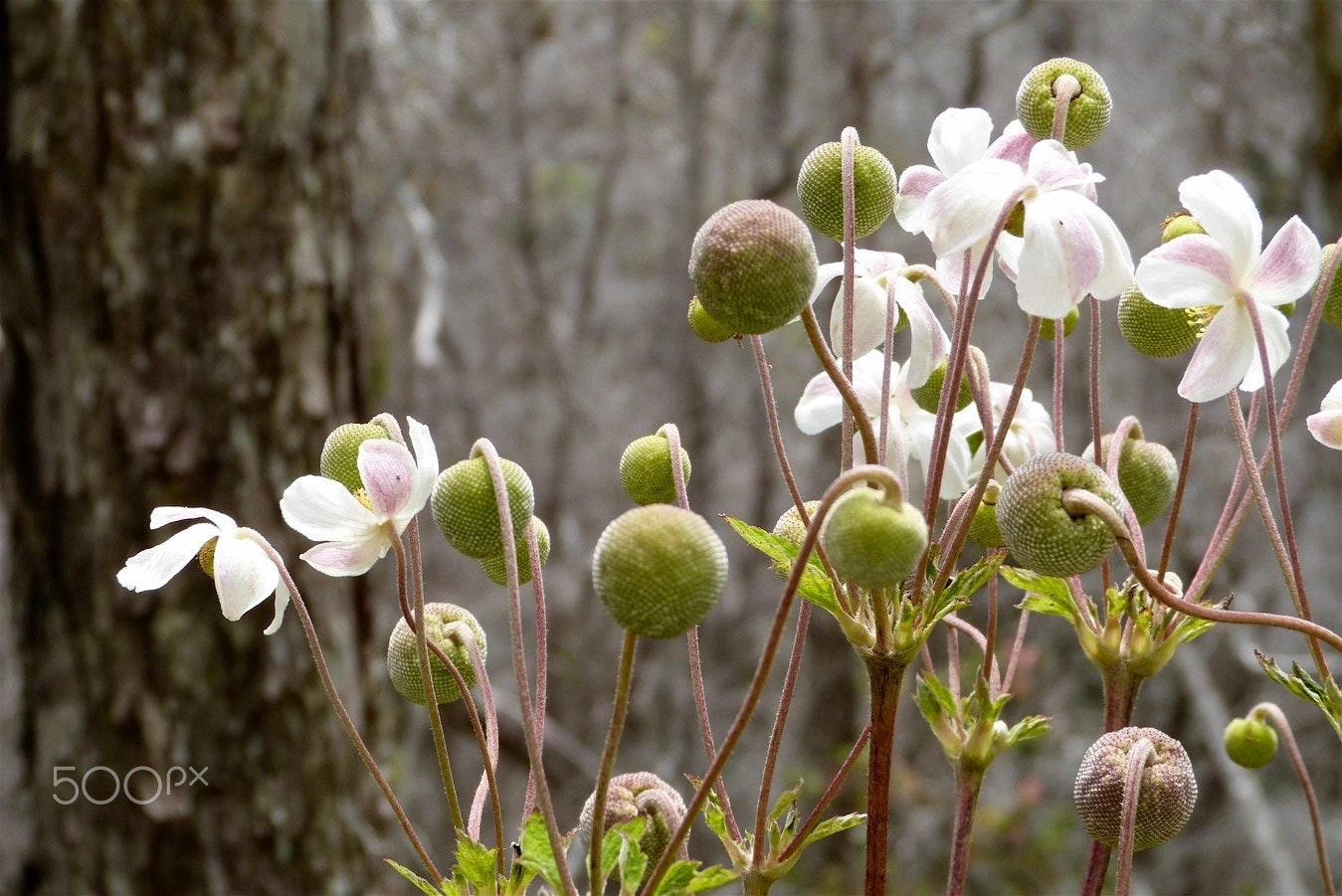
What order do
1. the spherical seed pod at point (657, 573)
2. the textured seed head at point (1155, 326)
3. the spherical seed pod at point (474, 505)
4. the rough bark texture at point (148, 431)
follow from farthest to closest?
the rough bark texture at point (148, 431), the textured seed head at point (1155, 326), the spherical seed pod at point (474, 505), the spherical seed pod at point (657, 573)

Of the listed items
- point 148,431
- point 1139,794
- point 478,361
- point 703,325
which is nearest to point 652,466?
point 703,325

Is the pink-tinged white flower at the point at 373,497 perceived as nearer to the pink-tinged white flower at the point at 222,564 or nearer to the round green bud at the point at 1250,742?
the pink-tinged white flower at the point at 222,564

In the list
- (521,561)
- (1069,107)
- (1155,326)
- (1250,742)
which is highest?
(1069,107)

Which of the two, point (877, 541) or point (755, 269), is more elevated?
point (755, 269)

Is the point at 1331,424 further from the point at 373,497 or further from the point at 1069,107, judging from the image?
the point at 373,497

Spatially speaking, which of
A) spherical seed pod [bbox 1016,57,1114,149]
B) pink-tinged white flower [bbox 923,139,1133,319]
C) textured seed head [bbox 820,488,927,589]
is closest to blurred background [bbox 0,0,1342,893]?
spherical seed pod [bbox 1016,57,1114,149]

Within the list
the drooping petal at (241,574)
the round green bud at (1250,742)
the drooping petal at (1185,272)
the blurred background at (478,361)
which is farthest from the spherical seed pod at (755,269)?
the blurred background at (478,361)
